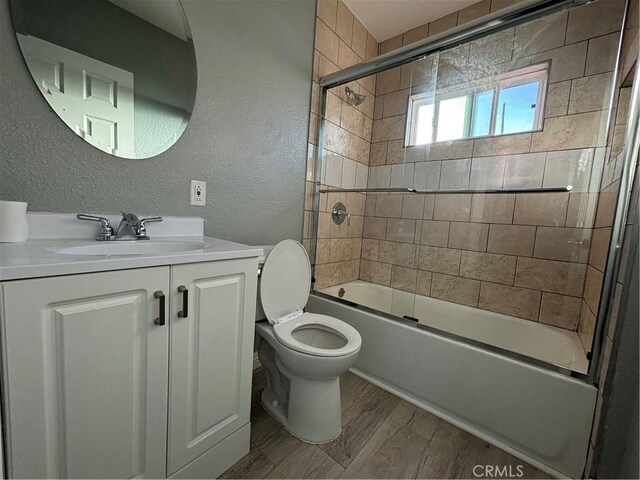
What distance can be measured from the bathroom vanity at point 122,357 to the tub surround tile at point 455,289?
1.57 metres

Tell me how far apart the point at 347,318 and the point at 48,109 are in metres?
1.68

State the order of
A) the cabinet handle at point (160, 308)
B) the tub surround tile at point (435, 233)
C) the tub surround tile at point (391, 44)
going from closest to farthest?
the cabinet handle at point (160, 308), the tub surround tile at point (435, 233), the tub surround tile at point (391, 44)

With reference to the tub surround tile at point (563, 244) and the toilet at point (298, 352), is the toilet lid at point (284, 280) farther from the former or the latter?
the tub surround tile at point (563, 244)

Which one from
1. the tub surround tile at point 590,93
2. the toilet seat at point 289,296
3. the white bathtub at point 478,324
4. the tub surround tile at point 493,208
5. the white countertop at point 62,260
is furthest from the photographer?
the tub surround tile at point 493,208

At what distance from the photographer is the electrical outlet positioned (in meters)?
1.33

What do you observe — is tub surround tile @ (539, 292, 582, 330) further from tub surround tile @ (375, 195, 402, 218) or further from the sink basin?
the sink basin

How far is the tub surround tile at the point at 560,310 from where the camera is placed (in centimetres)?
159

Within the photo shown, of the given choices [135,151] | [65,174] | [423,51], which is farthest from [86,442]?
[423,51]

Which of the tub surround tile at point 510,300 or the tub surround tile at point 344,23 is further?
the tub surround tile at point 344,23

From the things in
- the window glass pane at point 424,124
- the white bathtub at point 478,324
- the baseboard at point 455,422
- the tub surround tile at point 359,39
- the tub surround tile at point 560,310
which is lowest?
the baseboard at point 455,422

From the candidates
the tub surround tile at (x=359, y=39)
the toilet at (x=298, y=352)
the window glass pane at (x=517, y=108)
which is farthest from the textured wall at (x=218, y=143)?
the window glass pane at (x=517, y=108)

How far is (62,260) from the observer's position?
0.63 m

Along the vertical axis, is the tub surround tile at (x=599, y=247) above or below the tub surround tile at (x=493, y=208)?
below

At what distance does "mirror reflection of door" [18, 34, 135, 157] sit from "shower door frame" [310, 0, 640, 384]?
3.82 ft
